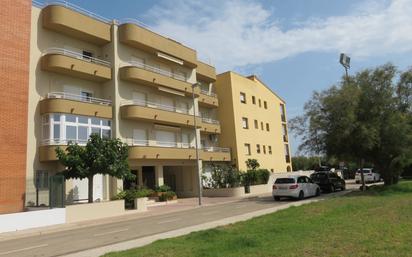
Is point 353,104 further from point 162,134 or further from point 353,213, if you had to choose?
point 162,134

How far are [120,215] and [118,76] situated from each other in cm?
1273

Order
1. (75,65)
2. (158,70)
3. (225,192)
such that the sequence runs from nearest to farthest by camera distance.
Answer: (75,65)
(158,70)
(225,192)

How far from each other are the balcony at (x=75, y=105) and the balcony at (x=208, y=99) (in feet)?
44.0

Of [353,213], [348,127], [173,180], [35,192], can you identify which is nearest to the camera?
[353,213]

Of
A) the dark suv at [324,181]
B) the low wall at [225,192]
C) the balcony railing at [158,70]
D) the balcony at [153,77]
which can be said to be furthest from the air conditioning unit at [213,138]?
the dark suv at [324,181]

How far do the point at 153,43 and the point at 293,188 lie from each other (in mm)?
18333

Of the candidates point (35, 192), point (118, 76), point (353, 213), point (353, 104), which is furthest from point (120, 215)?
point (353, 104)

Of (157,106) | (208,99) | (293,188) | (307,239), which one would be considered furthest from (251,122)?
(307,239)

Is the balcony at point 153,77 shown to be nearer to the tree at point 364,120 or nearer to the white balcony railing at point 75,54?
the white balcony railing at point 75,54

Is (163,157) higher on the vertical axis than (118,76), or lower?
lower

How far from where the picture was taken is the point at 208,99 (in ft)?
146

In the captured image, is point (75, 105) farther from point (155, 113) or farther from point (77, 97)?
point (155, 113)

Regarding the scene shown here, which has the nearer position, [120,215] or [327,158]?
[120,215]

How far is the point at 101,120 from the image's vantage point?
102 feet
